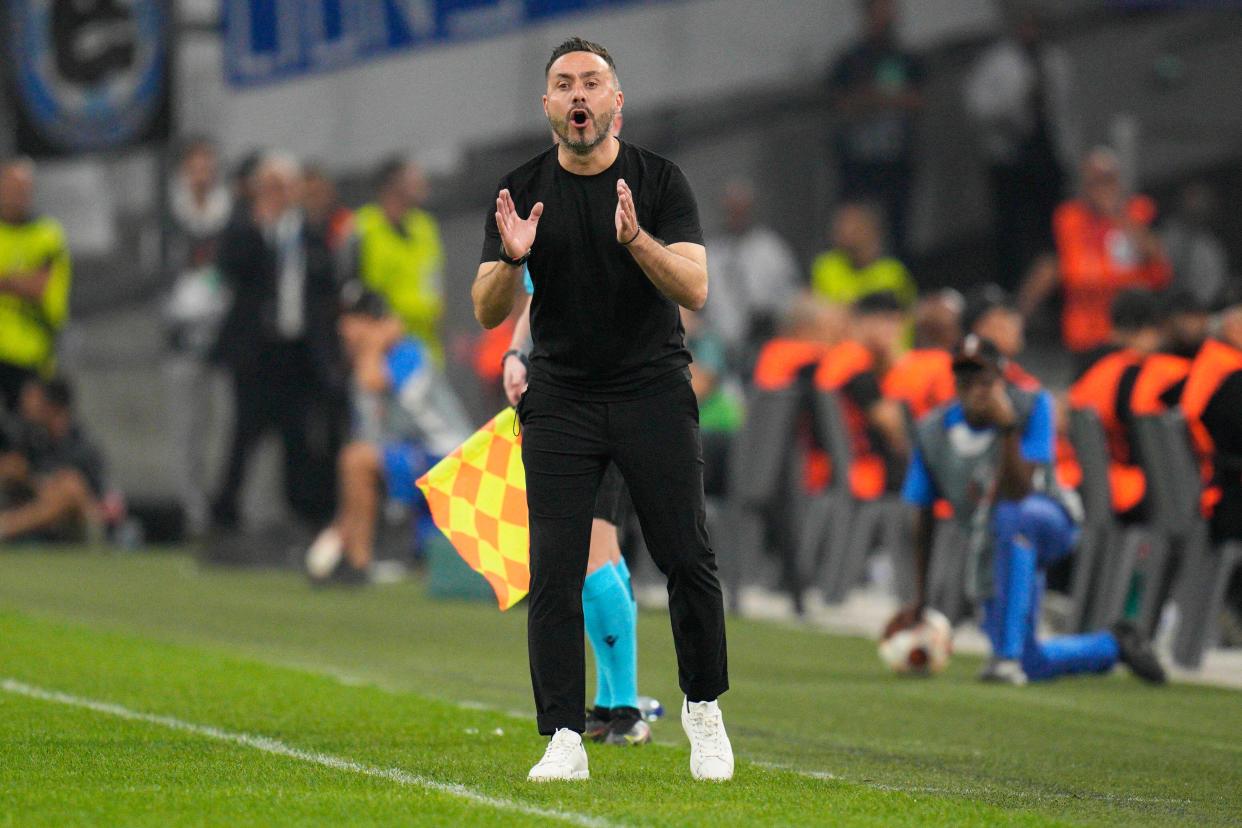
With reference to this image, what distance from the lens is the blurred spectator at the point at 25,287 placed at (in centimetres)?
1912

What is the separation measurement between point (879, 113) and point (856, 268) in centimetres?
176

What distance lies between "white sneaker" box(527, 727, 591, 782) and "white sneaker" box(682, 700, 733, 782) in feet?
1.12

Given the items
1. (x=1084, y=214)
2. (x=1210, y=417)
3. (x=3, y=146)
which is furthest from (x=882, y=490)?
(x=3, y=146)

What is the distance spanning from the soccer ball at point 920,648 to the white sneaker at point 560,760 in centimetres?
418

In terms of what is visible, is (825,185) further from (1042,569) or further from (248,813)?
(248,813)

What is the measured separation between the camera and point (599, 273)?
6.69m

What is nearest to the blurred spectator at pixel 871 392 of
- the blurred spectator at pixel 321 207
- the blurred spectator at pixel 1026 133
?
the blurred spectator at pixel 1026 133

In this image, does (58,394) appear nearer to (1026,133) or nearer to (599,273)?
(1026,133)

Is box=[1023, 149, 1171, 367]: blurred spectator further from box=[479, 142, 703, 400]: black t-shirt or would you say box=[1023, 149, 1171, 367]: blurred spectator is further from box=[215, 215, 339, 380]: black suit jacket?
box=[479, 142, 703, 400]: black t-shirt

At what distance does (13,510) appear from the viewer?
19.5m

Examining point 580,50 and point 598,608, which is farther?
point 598,608

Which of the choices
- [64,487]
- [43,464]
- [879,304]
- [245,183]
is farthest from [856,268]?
[43,464]

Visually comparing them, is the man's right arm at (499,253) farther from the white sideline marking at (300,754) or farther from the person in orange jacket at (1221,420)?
the person in orange jacket at (1221,420)

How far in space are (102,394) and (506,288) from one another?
48.5 feet
